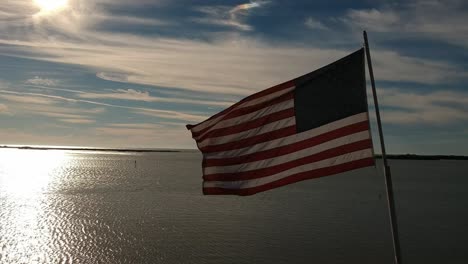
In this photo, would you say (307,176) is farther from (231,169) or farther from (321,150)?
(231,169)

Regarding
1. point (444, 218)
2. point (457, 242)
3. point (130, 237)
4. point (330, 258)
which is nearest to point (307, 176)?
point (330, 258)

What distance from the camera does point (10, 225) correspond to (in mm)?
31703

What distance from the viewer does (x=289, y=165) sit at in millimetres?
9820

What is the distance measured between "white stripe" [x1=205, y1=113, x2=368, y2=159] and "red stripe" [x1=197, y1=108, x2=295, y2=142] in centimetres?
42

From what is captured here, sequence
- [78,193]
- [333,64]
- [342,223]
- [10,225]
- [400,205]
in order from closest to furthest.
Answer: [333,64] < [10,225] < [342,223] < [400,205] < [78,193]

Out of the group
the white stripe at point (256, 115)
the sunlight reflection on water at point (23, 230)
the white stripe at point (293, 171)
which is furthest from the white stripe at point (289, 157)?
the sunlight reflection on water at point (23, 230)

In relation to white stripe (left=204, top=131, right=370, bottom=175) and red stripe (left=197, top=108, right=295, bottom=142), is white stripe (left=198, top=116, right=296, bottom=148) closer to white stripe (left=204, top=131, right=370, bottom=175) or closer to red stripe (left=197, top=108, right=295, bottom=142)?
red stripe (left=197, top=108, right=295, bottom=142)

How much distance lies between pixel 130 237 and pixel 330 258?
38.6 feet

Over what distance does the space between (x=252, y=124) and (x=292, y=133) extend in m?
0.91

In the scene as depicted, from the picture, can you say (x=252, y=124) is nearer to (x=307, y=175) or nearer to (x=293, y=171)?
(x=293, y=171)

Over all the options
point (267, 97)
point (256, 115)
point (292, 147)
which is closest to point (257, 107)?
point (256, 115)

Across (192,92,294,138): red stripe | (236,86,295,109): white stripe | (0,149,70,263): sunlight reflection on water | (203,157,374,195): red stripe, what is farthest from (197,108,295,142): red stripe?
(0,149,70,263): sunlight reflection on water

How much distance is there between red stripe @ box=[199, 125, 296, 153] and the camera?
32.4ft

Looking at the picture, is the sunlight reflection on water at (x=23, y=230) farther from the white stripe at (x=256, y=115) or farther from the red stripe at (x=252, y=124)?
the white stripe at (x=256, y=115)
